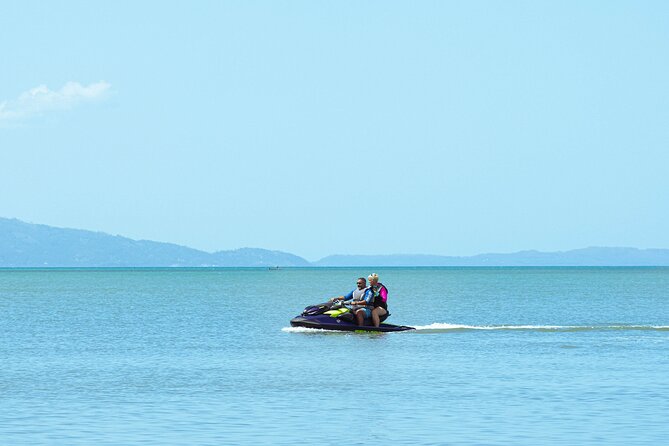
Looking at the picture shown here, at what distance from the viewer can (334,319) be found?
4922 cm

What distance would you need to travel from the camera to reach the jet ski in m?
48.7

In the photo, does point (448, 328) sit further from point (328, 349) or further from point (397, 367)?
point (397, 367)

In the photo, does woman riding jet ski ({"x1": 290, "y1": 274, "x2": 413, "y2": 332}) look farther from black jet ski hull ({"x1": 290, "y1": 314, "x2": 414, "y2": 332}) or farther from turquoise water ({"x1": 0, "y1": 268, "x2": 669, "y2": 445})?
turquoise water ({"x1": 0, "y1": 268, "x2": 669, "y2": 445})

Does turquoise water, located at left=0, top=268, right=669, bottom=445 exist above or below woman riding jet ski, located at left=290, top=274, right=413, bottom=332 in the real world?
Answer: below

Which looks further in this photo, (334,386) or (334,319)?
(334,319)

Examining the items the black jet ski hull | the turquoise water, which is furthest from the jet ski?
the turquoise water

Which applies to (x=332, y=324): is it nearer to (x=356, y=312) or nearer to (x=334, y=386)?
(x=356, y=312)

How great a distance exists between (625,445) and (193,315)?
52898 millimetres

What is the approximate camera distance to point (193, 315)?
73.6m

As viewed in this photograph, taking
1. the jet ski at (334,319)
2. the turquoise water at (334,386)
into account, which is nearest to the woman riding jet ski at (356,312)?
the jet ski at (334,319)

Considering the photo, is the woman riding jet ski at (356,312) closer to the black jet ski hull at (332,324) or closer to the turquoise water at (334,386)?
the black jet ski hull at (332,324)

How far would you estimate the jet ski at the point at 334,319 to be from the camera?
160 feet

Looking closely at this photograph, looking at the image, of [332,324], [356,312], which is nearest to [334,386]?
[356,312]

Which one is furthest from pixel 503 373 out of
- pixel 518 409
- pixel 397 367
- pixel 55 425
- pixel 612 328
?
pixel 612 328
